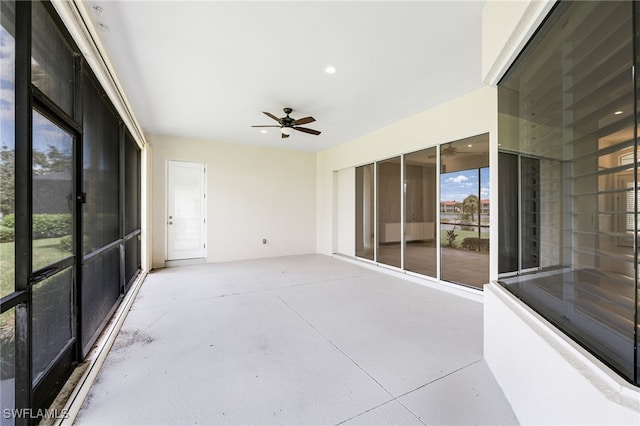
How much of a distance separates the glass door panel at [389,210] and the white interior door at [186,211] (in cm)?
417

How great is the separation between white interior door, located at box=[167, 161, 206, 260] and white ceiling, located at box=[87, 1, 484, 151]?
1733 mm

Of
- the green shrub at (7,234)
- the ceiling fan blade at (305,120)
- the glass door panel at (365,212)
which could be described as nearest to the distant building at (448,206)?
the glass door panel at (365,212)

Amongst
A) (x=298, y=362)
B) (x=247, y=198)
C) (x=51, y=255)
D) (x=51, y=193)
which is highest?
(x=247, y=198)

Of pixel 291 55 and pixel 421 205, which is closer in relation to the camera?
pixel 291 55

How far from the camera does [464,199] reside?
450cm

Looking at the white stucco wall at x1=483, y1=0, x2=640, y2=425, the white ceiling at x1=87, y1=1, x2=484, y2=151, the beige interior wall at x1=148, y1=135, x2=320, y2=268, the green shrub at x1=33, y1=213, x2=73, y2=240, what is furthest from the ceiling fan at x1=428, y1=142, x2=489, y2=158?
the green shrub at x1=33, y1=213, x2=73, y2=240

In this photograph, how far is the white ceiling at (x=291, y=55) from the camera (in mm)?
2203

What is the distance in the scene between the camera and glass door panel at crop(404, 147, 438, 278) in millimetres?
4695

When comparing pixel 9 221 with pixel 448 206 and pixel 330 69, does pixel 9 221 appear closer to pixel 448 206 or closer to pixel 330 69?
pixel 330 69

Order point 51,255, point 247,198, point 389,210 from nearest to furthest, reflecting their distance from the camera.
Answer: point 51,255, point 389,210, point 247,198

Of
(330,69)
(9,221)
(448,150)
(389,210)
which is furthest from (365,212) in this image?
(9,221)

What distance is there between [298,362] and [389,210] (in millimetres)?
4488

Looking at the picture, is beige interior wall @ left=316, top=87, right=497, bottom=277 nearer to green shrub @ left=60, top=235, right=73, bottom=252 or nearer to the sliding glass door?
the sliding glass door

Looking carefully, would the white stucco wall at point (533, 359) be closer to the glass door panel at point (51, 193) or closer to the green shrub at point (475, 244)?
the glass door panel at point (51, 193)
